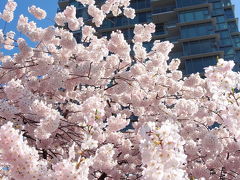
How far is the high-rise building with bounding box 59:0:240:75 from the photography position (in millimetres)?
31913

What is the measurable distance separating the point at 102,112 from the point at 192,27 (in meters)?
29.6

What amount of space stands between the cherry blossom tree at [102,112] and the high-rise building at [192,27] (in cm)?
2238

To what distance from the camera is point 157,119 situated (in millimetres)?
7875

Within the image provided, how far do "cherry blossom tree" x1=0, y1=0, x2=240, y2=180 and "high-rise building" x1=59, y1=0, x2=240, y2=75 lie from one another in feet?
73.4

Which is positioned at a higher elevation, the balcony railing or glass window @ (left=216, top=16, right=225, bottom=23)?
the balcony railing

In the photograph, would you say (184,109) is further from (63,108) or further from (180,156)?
(180,156)

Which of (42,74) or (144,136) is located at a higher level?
(42,74)

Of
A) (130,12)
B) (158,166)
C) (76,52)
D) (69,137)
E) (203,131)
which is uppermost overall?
(130,12)

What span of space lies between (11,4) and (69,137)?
213 inches

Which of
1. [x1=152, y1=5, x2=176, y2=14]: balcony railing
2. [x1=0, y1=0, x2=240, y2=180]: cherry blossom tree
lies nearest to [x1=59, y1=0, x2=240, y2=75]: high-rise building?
[x1=152, y1=5, x2=176, y2=14]: balcony railing

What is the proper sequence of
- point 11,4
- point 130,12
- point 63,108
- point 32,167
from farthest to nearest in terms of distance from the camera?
1. point 130,12
2. point 11,4
3. point 63,108
4. point 32,167

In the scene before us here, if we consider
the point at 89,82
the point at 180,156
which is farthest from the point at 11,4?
the point at 180,156

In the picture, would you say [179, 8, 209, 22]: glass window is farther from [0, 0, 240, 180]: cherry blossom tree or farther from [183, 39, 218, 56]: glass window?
[0, 0, 240, 180]: cherry blossom tree

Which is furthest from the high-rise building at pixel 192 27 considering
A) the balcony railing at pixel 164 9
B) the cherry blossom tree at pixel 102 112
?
the cherry blossom tree at pixel 102 112
